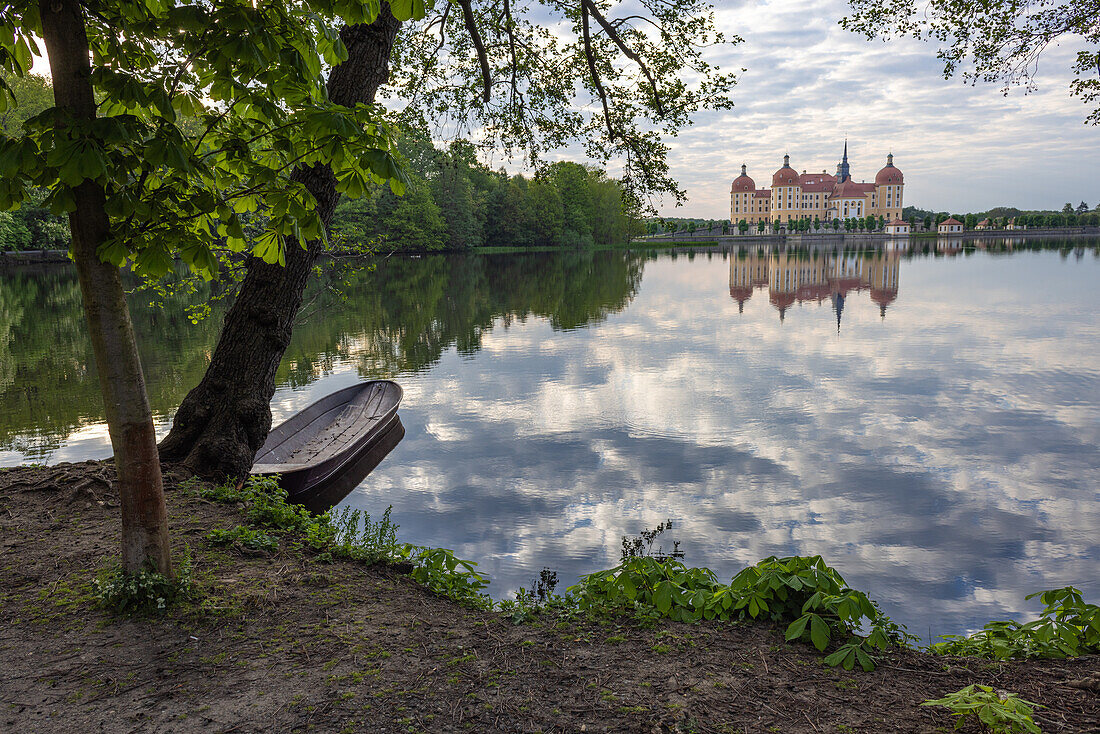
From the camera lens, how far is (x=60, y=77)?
354cm

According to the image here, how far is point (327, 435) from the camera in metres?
11.7

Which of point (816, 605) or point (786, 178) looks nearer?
point (816, 605)

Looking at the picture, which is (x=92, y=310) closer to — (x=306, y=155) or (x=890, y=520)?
(x=306, y=155)

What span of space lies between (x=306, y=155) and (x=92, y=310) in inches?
58.8

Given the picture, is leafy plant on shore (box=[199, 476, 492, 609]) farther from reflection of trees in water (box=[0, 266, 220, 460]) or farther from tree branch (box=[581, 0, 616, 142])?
tree branch (box=[581, 0, 616, 142])

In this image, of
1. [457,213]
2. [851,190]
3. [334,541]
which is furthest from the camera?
[851,190]

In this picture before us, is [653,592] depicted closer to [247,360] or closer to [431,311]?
[247,360]

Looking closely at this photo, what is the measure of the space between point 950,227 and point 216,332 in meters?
174

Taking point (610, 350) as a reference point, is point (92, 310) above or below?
above

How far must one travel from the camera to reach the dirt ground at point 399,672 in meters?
3.24

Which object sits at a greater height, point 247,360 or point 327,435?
point 247,360

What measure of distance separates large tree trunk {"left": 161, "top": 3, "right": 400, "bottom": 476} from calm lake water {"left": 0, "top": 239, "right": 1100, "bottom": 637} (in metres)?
2.64

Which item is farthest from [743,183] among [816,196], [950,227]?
[950,227]

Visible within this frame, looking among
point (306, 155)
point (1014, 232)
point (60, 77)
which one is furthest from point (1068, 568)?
point (1014, 232)
